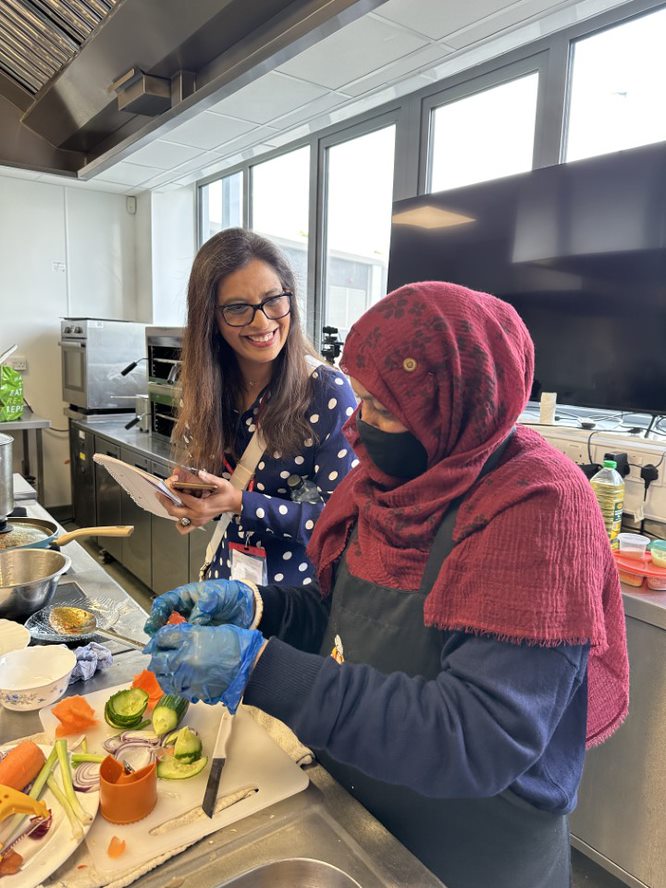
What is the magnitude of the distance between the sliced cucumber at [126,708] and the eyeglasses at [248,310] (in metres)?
0.88

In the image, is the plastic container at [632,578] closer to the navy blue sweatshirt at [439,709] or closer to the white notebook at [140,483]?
the navy blue sweatshirt at [439,709]

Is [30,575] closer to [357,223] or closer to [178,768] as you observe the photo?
[178,768]

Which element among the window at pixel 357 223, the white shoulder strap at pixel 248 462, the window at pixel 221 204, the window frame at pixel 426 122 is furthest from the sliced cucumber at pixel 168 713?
the window at pixel 221 204

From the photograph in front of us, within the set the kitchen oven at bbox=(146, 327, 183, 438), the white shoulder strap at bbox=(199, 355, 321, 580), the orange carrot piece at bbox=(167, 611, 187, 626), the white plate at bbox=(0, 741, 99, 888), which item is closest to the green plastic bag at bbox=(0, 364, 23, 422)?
the kitchen oven at bbox=(146, 327, 183, 438)

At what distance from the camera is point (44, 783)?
0.75 m

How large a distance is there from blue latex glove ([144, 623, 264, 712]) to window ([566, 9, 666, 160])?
2.07m

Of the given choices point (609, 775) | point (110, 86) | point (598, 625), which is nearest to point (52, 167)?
point (110, 86)

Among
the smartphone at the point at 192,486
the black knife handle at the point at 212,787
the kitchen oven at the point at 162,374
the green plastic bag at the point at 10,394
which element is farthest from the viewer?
the green plastic bag at the point at 10,394

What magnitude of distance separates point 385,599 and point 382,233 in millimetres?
2656

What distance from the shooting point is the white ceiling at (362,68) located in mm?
1981

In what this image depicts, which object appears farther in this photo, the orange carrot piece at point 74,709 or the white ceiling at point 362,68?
the white ceiling at point 362,68

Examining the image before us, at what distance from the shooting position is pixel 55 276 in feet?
14.9

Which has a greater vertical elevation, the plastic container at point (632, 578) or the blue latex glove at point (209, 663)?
the blue latex glove at point (209, 663)

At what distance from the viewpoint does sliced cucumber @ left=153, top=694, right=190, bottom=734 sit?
0.84m
